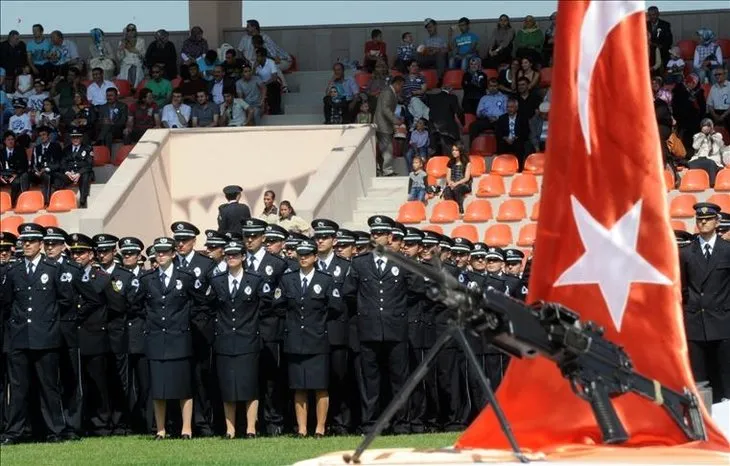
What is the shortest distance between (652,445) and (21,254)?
783cm

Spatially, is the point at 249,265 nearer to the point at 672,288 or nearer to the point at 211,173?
the point at 672,288

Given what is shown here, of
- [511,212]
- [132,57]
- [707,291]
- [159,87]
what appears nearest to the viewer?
[707,291]

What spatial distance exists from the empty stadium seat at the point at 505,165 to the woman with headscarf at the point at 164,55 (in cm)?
623

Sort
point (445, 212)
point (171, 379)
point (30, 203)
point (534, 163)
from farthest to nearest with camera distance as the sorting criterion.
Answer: point (30, 203) < point (534, 163) < point (445, 212) < point (171, 379)

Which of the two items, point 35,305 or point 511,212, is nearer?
point 35,305

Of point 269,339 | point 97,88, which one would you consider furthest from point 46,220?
point 269,339

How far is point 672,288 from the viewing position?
8508 mm

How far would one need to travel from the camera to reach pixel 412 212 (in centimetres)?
2028

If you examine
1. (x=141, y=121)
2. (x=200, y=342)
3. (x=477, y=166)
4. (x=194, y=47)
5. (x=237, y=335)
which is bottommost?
(x=200, y=342)

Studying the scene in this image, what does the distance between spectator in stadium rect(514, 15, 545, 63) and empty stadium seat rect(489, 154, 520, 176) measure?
2251 mm

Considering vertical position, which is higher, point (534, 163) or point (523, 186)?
point (534, 163)

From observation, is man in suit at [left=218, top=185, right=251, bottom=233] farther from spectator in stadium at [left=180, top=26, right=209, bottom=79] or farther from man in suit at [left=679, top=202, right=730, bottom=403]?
spectator in stadium at [left=180, top=26, right=209, bottom=79]

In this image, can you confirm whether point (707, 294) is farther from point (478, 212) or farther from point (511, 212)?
point (478, 212)

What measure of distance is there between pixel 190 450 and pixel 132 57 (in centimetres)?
1414
